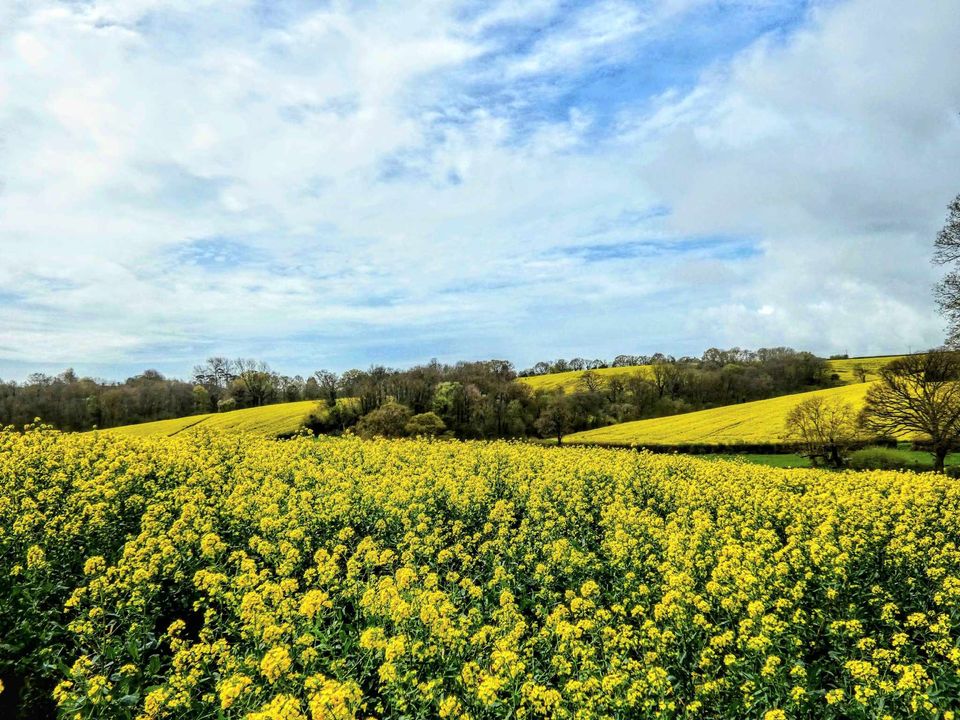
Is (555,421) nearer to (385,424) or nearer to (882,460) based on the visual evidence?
(385,424)

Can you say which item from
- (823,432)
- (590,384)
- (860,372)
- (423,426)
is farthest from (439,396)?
(860,372)

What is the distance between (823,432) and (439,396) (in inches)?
1878

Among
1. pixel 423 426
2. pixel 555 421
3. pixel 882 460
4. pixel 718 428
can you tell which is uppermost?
pixel 423 426

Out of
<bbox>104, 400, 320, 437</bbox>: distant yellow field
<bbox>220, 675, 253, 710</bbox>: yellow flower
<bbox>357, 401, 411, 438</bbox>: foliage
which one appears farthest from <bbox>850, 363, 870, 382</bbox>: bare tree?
<bbox>220, 675, 253, 710</bbox>: yellow flower

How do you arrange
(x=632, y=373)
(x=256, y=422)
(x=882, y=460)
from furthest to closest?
1. (x=632, y=373)
2. (x=256, y=422)
3. (x=882, y=460)

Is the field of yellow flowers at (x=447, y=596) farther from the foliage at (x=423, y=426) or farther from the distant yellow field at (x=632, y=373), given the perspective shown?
the distant yellow field at (x=632, y=373)

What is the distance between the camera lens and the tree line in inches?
2874

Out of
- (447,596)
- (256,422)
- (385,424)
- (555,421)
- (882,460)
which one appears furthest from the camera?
(256,422)

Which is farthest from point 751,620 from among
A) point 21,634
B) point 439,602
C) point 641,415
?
point 641,415

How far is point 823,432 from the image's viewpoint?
134ft

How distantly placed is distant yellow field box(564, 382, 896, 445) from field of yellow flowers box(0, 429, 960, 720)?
37612mm

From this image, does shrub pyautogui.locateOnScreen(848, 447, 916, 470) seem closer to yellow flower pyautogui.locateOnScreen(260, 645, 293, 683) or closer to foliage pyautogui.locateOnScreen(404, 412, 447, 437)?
foliage pyautogui.locateOnScreen(404, 412, 447, 437)

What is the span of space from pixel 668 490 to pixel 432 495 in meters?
6.50

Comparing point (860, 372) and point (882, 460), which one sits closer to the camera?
point (882, 460)
